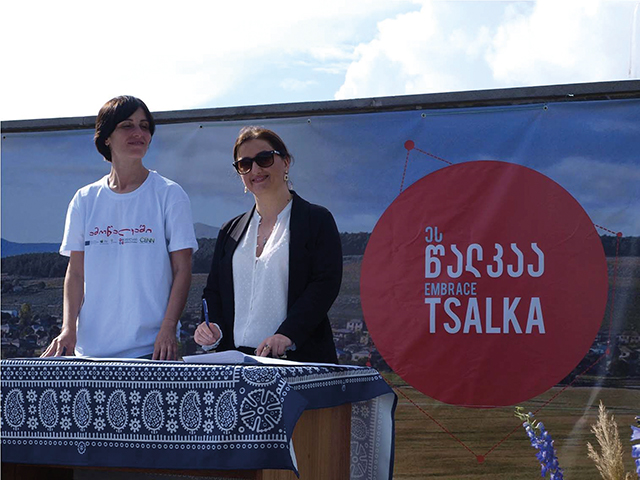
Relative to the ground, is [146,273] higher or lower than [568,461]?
higher

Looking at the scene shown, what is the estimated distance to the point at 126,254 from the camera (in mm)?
2834

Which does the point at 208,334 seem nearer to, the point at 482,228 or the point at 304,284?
the point at 304,284

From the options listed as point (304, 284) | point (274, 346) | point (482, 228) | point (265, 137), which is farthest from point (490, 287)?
point (274, 346)

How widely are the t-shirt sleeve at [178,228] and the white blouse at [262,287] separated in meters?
0.20

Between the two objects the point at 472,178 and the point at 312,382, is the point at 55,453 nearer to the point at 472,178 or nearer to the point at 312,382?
the point at 312,382

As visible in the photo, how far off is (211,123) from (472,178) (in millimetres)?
1442

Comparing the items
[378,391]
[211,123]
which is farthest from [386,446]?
[211,123]

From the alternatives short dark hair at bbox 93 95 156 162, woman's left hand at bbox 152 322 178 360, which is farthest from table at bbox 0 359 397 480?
short dark hair at bbox 93 95 156 162

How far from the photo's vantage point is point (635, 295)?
355cm

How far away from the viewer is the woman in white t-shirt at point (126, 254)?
9.06 ft

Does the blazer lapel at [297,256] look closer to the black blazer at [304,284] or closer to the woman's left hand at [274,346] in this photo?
the black blazer at [304,284]

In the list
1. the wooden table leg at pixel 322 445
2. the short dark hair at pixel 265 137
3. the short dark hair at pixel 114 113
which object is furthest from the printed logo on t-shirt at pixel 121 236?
the wooden table leg at pixel 322 445

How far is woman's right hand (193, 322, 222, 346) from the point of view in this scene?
2564mm

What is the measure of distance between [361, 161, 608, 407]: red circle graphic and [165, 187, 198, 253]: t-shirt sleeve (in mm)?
1260
